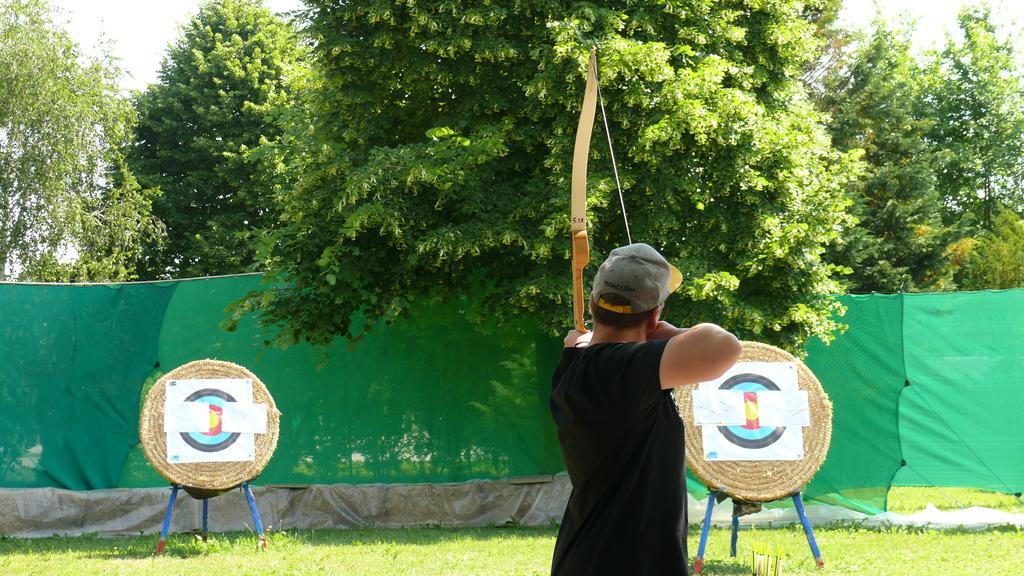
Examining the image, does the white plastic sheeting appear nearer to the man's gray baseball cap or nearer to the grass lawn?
the grass lawn

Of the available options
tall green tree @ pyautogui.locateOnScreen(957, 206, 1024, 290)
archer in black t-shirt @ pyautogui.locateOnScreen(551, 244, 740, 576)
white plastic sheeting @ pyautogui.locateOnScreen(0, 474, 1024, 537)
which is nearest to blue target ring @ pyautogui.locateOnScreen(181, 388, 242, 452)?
white plastic sheeting @ pyautogui.locateOnScreen(0, 474, 1024, 537)

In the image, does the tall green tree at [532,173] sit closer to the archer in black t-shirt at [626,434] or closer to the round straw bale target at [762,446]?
the round straw bale target at [762,446]

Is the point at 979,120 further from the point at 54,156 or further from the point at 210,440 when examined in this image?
the point at 210,440

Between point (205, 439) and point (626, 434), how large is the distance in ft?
20.1

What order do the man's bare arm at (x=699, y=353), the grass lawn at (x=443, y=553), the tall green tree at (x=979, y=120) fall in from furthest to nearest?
the tall green tree at (x=979, y=120) → the grass lawn at (x=443, y=553) → the man's bare arm at (x=699, y=353)

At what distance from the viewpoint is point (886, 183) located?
69.1ft

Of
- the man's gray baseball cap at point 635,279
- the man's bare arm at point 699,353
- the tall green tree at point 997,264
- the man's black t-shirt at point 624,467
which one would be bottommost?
the man's black t-shirt at point 624,467

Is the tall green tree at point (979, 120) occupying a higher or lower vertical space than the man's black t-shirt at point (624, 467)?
higher

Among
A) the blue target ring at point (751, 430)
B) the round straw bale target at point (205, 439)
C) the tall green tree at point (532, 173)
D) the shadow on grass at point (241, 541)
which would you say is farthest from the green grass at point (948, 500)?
the round straw bale target at point (205, 439)

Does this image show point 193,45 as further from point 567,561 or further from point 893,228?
point 567,561

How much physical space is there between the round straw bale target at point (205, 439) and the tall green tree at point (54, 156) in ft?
46.4

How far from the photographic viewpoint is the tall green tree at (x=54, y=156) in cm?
2084

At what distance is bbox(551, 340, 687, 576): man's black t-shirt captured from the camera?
2193 mm

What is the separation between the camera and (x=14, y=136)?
2106 centimetres
